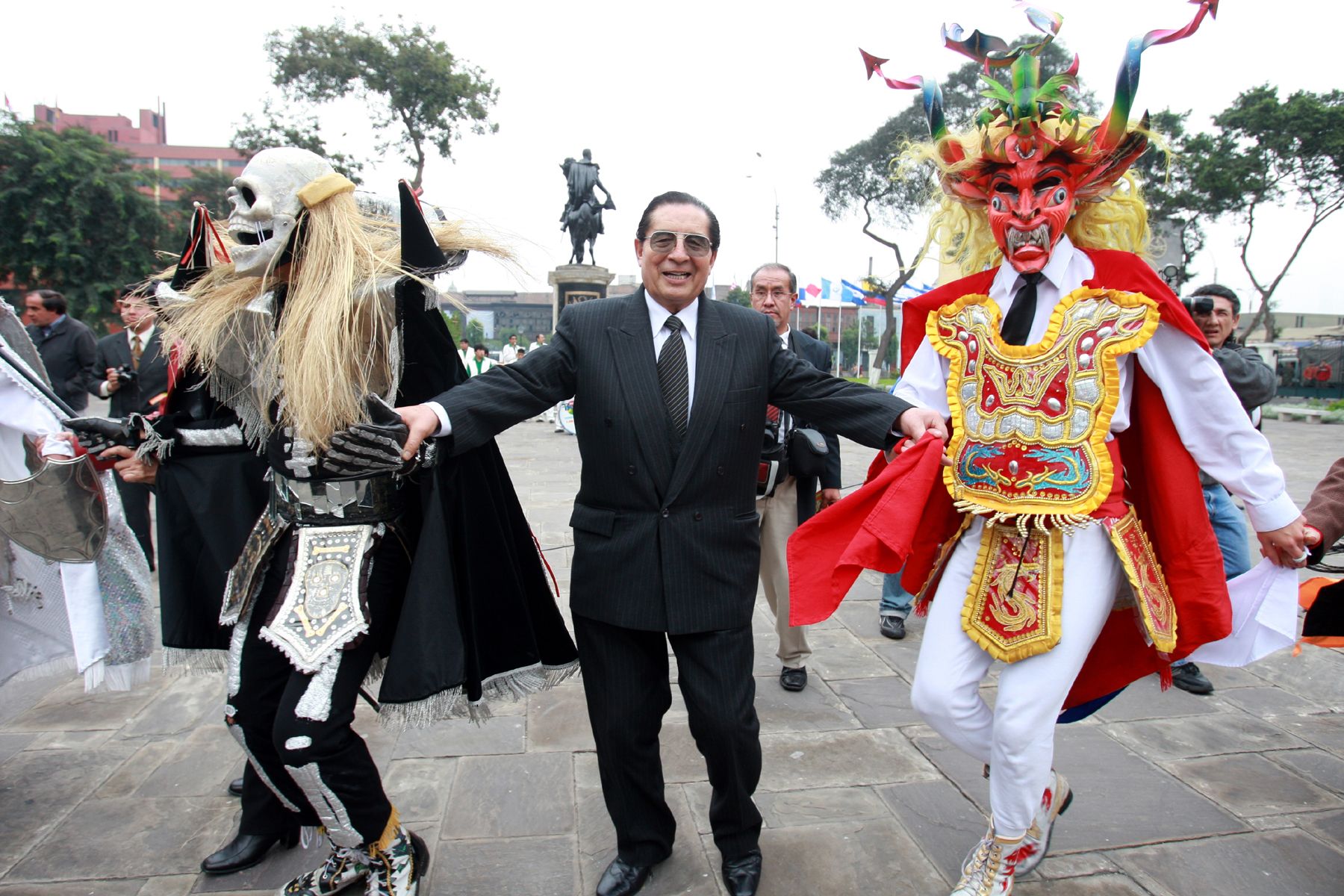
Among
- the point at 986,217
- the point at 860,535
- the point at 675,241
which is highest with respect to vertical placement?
the point at 986,217

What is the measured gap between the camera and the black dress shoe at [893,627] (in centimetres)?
455

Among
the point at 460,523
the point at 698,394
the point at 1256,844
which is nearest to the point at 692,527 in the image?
the point at 698,394

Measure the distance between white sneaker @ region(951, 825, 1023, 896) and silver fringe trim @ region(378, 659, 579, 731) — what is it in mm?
1227

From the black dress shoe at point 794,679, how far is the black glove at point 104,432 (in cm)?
267

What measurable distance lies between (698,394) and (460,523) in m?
0.76

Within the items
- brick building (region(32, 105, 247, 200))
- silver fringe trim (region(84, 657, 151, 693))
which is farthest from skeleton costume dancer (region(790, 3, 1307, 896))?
brick building (region(32, 105, 247, 200))

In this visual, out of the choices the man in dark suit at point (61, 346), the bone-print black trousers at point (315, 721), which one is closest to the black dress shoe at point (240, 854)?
the bone-print black trousers at point (315, 721)

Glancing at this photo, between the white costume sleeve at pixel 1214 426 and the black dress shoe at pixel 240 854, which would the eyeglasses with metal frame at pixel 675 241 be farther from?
the black dress shoe at pixel 240 854

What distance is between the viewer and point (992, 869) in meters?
2.24

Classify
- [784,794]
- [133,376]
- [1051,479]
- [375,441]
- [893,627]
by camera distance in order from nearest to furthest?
1. [375,441]
2. [1051,479]
3. [784,794]
4. [133,376]
5. [893,627]

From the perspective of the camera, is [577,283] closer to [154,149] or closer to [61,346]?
[61,346]

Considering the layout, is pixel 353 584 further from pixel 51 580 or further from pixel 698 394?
pixel 51 580

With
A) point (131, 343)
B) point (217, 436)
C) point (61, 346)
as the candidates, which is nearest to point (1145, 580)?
point (217, 436)

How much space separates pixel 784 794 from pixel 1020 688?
1.03m
